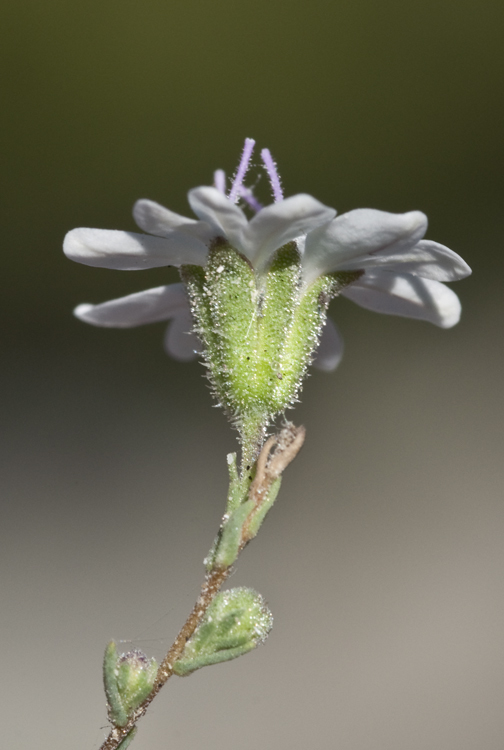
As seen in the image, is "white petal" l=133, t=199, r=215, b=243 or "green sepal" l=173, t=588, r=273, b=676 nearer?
"green sepal" l=173, t=588, r=273, b=676

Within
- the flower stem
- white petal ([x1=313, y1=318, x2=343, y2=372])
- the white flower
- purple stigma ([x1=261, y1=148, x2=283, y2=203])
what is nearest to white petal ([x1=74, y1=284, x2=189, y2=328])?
the white flower

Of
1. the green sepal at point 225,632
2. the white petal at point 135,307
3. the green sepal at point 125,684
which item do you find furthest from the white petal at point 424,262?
the green sepal at point 125,684

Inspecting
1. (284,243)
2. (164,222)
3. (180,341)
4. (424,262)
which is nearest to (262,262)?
(284,243)

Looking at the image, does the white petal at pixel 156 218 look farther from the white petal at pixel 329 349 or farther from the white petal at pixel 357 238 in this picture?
the white petal at pixel 329 349

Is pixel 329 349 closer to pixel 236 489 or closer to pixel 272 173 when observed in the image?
pixel 272 173

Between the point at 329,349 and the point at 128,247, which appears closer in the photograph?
the point at 128,247

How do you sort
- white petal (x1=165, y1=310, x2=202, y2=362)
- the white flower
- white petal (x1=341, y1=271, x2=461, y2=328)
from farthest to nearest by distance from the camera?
white petal (x1=165, y1=310, x2=202, y2=362) → white petal (x1=341, y1=271, x2=461, y2=328) → the white flower

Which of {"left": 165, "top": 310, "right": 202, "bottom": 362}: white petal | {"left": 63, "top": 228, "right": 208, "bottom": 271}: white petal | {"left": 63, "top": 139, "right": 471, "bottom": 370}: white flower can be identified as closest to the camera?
{"left": 63, "top": 139, "right": 471, "bottom": 370}: white flower

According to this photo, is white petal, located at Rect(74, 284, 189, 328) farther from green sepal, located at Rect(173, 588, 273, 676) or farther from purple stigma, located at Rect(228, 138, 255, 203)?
green sepal, located at Rect(173, 588, 273, 676)
